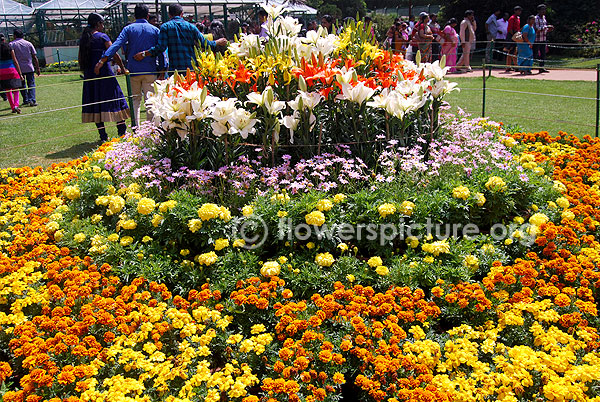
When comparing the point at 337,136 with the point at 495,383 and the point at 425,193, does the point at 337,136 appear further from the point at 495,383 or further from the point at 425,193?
the point at 495,383

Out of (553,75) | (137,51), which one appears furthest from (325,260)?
(553,75)

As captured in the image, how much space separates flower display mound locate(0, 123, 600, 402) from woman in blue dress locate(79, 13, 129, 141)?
3151 millimetres

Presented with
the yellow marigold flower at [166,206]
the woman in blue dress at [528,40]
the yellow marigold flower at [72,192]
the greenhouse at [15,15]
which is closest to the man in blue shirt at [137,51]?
the yellow marigold flower at [72,192]

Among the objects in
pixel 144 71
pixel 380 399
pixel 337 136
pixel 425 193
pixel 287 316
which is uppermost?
pixel 144 71

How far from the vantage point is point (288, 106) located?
4.29m

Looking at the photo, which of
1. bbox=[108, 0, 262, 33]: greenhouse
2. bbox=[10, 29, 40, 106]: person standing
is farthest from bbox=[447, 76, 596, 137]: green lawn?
bbox=[108, 0, 262, 33]: greenhouse

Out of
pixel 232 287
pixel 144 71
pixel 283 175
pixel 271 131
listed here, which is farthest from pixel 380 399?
pixel 144 71

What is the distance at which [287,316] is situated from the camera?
2725 millimetres

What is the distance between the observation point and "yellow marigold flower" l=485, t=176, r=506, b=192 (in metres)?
3.68

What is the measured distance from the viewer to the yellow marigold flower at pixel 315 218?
10.8 feet

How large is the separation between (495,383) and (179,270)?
194 centimetres

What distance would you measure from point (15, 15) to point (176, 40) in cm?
2730

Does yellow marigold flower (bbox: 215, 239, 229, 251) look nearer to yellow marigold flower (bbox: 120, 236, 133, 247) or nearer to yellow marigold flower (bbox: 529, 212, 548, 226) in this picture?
yellow marigold flower (bbox: 120, 236, 133, 247)

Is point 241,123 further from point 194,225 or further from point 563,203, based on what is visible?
point 563,203
